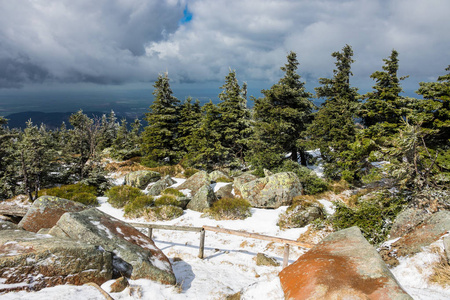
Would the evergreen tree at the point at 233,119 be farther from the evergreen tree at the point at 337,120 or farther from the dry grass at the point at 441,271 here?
the dry grass at the point at 441,271

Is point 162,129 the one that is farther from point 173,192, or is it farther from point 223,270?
point 223,270

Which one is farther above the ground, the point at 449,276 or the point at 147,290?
the point at 449,276

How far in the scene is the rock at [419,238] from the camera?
570 cm

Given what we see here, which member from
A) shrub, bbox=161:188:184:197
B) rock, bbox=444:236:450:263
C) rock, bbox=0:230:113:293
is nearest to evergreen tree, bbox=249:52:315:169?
shrub, bbox=161:188:184:197

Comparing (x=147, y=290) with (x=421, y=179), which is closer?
(x=147, y=290)

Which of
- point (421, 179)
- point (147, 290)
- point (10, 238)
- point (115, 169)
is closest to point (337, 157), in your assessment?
point (421, 179)

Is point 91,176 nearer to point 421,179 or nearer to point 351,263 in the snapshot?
point 351,263

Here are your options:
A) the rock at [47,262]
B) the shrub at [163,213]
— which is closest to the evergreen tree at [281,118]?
the shrub at [163,213]

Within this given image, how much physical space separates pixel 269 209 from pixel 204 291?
28.8 feet

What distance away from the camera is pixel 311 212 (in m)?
11.5

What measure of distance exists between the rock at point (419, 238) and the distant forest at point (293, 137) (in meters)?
2.07

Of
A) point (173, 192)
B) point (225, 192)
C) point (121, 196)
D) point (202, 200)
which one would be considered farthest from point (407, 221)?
point (121, 196)

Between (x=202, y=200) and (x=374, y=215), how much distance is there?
9.22m

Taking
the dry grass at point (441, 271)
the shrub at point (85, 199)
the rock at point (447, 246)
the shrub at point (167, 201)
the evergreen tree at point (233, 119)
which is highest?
the evergreen tree at point (233, 119)
